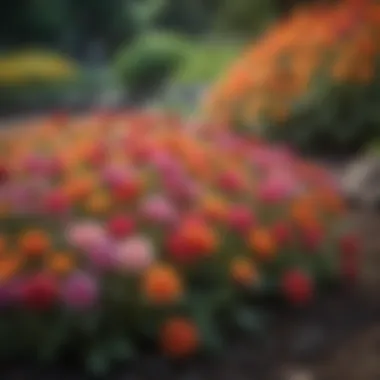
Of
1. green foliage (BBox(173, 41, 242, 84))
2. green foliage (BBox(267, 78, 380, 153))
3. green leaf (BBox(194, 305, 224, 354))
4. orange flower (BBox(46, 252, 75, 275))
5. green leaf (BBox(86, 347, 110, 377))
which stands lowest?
green leaf (BBox(86, 347, 110, 377))

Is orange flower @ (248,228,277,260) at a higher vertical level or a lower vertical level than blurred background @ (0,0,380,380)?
lower

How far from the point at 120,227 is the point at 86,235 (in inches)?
2.1

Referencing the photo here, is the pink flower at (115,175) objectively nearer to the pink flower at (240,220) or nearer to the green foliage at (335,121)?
the pink flower at (240,220)

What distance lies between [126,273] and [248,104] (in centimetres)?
54

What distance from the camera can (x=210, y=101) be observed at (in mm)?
1535

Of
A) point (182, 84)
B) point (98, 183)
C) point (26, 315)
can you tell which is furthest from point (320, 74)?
point (26, 315)

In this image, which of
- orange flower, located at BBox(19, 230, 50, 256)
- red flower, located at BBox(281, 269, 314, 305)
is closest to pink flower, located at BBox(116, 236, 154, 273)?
orange flower, located at BBox(19, 230, 50, 256)

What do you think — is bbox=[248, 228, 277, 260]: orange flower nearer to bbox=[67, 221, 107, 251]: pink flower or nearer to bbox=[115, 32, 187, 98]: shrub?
bbox=[67, 221, 107, 251]: pink flower

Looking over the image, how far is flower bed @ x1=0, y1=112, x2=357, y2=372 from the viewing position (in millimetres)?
1184

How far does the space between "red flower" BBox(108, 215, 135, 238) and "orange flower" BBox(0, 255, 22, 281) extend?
0.14m

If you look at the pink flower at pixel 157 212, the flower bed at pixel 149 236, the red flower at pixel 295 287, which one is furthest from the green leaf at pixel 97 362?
the red flower at pixel 295 287

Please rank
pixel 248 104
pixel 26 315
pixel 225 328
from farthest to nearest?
pixel 248 104 → pixel 225 328 → pixel 26 315

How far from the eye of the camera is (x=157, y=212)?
4.22 feet

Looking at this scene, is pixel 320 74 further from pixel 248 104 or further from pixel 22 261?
pixel 22 261
